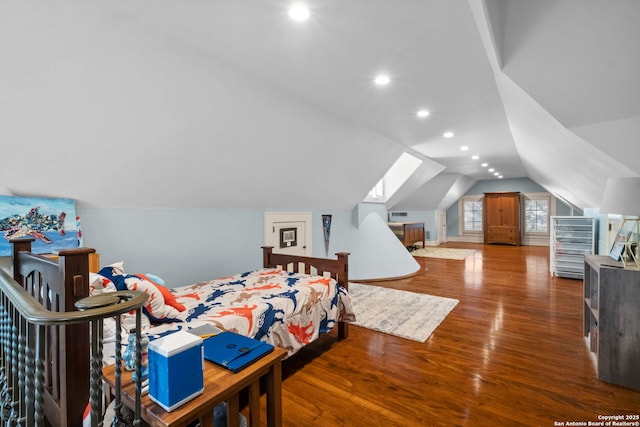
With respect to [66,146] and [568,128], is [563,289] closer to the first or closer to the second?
[568,128]

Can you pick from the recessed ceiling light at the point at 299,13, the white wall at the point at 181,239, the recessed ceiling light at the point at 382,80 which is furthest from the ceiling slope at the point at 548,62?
the white wall at the point at 181,239

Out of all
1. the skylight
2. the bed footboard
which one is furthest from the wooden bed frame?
the skylight

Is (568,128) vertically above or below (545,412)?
above

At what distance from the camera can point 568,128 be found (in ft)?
6.93

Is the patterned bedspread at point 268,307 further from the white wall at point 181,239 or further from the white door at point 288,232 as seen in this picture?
the white door at point 288,232

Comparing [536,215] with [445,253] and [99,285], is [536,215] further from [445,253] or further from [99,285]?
[99,285]

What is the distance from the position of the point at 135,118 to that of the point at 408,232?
674cm

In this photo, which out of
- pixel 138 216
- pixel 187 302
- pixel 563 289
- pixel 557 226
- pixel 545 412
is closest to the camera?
pixel 545 412

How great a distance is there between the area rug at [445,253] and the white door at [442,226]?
4.63 feet

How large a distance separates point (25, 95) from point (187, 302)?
5.16 ft

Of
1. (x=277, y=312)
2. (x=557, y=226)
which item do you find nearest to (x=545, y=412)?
(x=277, y=312)

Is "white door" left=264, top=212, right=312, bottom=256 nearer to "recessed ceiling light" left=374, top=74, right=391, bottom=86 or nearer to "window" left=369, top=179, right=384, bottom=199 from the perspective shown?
"window" left=369, top=179, right=384, bottom=199

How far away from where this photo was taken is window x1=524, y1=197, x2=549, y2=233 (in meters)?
9.42

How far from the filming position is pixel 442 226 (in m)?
10.2
